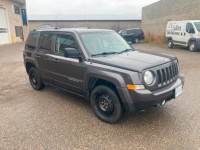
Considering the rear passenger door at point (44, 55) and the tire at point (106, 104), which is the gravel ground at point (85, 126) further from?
the rear passenger door at point (44, 55)

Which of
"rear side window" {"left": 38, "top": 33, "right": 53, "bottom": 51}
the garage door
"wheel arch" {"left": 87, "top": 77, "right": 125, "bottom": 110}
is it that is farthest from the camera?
the garage door

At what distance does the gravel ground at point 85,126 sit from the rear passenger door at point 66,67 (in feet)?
1.88

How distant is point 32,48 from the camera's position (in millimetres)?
5035

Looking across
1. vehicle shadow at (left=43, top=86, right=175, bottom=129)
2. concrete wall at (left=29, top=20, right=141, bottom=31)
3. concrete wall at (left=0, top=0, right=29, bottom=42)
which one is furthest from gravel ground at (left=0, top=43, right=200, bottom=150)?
concrete wall at (left=29, top=20, right=141, bottom=31)

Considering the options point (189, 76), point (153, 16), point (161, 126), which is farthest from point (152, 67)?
point (153, 16)

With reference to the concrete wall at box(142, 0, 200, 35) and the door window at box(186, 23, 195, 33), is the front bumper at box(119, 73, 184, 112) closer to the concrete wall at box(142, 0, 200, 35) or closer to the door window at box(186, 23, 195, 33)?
the door window at box(186, 23, 195, 33)

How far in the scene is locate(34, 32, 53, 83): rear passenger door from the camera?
440cm

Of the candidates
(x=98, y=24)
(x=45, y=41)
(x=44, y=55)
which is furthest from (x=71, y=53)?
(x=98, y=24)

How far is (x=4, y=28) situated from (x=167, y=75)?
2402 cm

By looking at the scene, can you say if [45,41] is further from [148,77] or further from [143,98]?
[143,98]

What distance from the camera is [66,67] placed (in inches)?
154

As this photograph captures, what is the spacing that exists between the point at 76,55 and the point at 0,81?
448cm

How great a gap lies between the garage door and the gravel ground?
20384 millimetres

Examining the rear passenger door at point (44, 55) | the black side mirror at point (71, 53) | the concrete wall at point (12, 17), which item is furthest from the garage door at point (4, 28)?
the black side mirror at point (71, 53)
